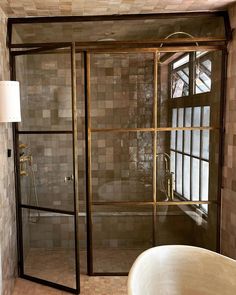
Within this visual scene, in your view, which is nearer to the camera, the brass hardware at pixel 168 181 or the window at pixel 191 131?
the window at pixel 191 131

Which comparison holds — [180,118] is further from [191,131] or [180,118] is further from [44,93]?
[44,93]

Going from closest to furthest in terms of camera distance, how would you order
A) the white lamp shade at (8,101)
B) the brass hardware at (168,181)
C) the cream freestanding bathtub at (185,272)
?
the cream freestanding bathtub at (185,272), the white lamp shade at (8,101), the brass hardware at (168,181)

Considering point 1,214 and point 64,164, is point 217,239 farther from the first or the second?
point 1,214

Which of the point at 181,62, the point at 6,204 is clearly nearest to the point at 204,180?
the point at 181,62

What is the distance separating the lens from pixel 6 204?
230cm

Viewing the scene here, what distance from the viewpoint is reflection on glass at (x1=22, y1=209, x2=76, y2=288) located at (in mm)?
2597

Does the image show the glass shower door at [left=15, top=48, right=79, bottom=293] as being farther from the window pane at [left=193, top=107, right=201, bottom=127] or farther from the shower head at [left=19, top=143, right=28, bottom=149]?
the window pane at [left=193, top=107, right=201, bottom=127]

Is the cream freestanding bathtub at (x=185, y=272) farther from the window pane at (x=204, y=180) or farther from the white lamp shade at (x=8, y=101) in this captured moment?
the white lamp shade at (x=8, y=101)

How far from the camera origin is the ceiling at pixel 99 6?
2199mm

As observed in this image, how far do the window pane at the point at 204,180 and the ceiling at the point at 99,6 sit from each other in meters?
1.41

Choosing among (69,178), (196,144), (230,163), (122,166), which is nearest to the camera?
(230,163)

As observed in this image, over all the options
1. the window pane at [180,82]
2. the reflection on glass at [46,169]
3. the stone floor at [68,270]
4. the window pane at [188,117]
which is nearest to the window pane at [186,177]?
the window pane at [188,117]

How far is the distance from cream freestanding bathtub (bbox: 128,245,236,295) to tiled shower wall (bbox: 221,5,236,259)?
72 centimetres

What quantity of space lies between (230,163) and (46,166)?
67.7 inches
